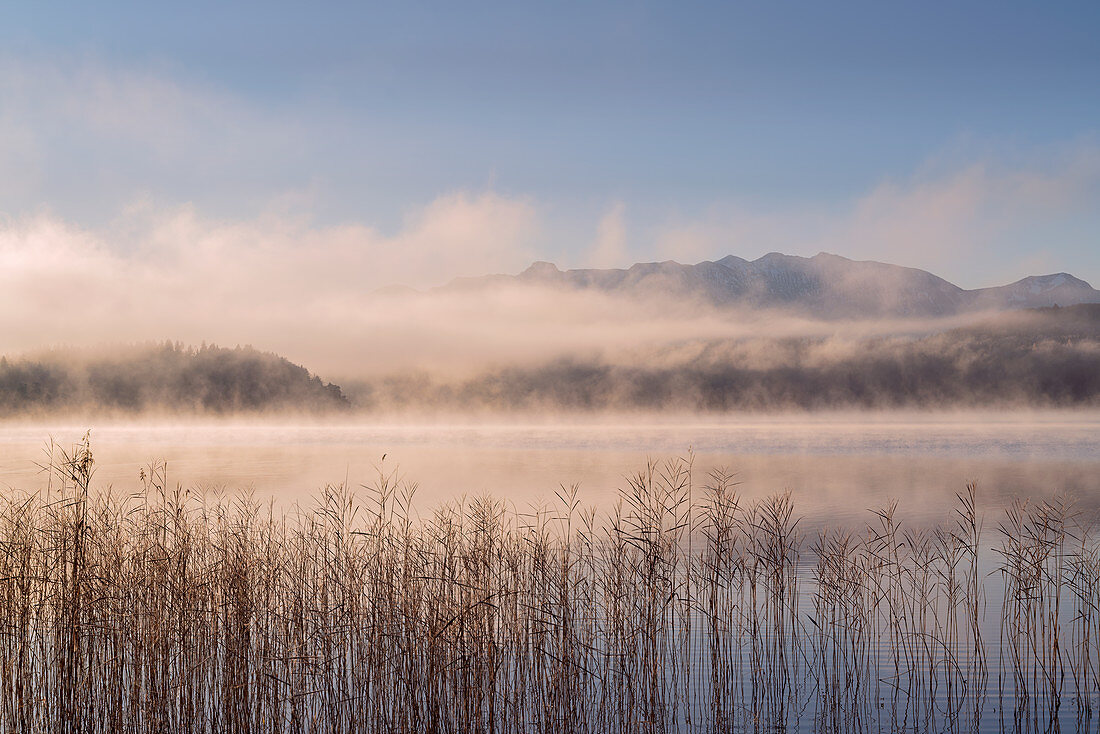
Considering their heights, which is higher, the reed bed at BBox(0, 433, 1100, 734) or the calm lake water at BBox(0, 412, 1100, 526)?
the reed bed at BBox(0, 433, 1100, 734)

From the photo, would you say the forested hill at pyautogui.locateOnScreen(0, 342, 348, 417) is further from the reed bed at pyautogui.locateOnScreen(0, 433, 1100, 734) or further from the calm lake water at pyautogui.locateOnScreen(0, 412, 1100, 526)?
the reed bed at pyautogui.locateOnScreen(0, 433, 1100, 734)

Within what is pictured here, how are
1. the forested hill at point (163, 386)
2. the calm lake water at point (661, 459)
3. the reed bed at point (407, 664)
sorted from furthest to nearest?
the forested hill at point (163, 386)
the calm lake water at point (661, 459)
the reed bed at point (407, 664)

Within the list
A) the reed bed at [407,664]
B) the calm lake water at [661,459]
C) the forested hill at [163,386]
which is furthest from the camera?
the forested hill at [163,386]

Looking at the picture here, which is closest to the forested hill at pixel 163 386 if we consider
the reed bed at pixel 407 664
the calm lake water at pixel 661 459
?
the calm lake water at pixel 661 459

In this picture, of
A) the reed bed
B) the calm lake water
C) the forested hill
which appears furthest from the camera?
the forested hill

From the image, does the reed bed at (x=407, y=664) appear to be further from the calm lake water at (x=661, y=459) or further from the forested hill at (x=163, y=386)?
the forested hill at (x=163, y=386)

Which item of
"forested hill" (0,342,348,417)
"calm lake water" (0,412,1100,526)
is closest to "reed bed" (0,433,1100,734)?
Answer: "calm lake water" (0,412,1100,526)

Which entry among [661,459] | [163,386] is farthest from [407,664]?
[163,386]

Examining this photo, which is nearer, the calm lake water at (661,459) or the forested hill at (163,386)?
the calm lake water at (661,459)

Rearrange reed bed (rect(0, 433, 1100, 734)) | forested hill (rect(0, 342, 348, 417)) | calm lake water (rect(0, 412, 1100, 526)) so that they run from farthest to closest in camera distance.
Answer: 1. forested hill (rect(0, 342, 348, 417))
2. calm lake water (rect(0, 412, 1100, 526))
3. reed bed (rect(0, 433, 1100, 734))

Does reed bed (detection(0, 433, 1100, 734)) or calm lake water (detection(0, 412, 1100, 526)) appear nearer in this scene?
reed bed (detection(0, 433, 1100, 734))

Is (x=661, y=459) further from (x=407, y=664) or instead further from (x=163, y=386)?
(x=163, y=386)

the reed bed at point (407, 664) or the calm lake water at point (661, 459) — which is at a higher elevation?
the reed bed at point (407, 664)

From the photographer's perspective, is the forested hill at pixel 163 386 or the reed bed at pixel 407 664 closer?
the reed bed at pixel 407 664
